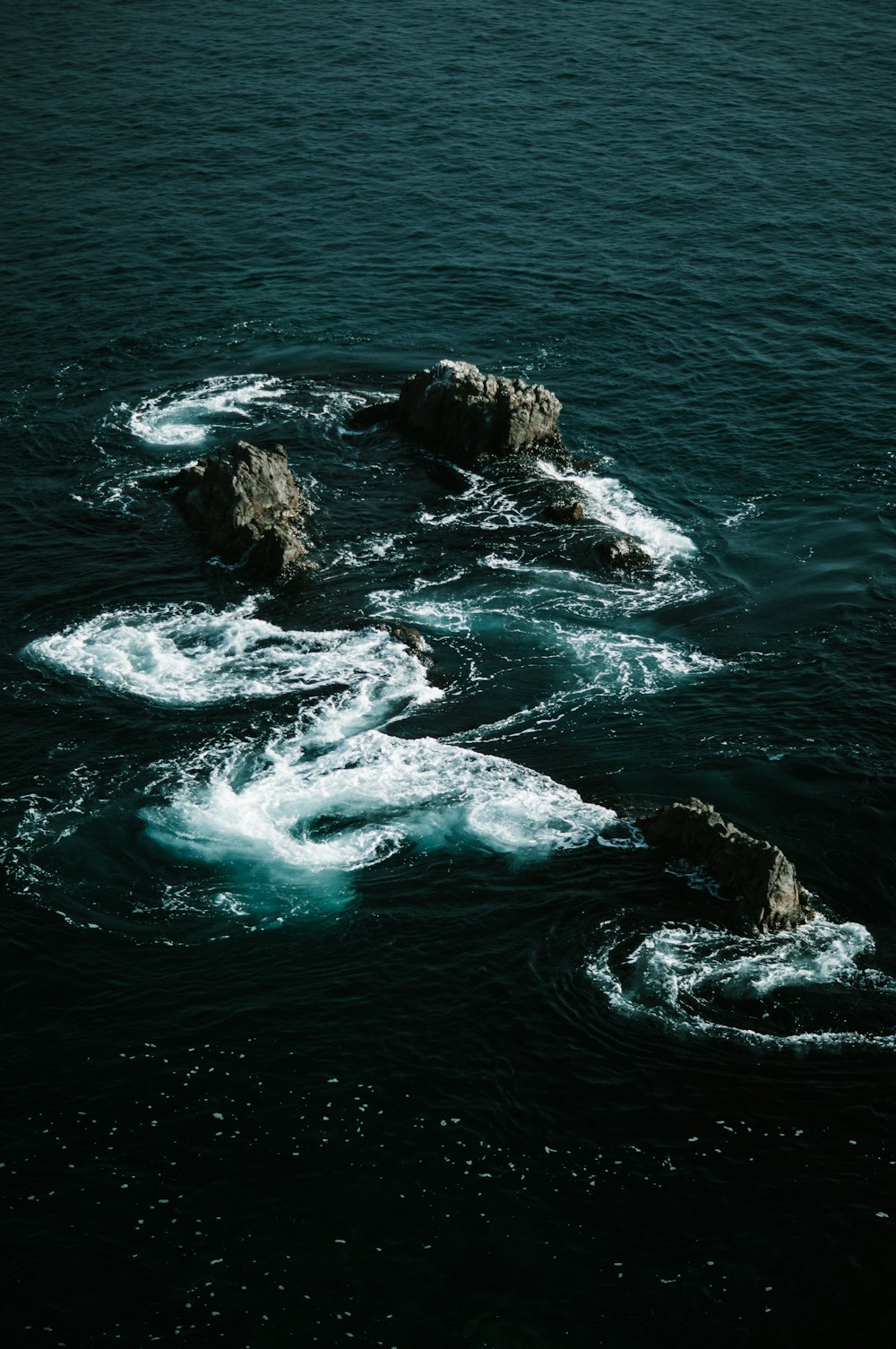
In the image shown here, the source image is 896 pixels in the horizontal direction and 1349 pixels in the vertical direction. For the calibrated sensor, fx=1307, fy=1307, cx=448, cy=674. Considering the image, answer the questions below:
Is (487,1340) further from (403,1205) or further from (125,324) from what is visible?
(125,324)

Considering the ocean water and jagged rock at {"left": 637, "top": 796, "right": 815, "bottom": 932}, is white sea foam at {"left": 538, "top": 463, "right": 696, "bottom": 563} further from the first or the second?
jagged rock at {"left": 637, "top": 796, "right": 815, "bottom": 932}

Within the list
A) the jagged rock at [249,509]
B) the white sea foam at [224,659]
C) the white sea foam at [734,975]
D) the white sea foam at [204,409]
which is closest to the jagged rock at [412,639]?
the white sea foam at [224,659]

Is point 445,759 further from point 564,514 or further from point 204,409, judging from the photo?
point 204,409

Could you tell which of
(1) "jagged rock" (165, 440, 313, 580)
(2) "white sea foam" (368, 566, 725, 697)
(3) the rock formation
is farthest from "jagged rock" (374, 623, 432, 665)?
(3) the rock formation

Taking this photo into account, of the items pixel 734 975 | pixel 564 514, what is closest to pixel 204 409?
pixel 564 514

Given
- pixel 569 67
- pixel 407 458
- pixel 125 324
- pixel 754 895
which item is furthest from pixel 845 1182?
pixel 569 67

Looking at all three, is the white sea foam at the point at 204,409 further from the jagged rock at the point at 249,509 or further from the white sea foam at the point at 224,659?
the white sea foam at the point at 224,659

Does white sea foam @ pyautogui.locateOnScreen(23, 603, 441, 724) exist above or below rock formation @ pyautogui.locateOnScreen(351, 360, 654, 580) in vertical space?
below
